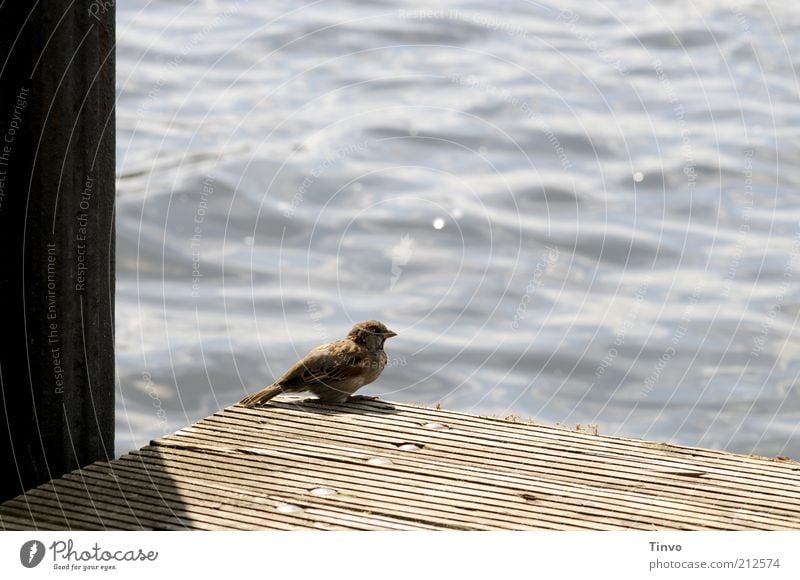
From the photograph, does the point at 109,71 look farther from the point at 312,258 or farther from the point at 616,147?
the point at 616,147

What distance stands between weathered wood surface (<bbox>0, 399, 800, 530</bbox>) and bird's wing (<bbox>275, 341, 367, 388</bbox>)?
229 millimetres

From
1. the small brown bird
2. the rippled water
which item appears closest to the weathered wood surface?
the small brown bird

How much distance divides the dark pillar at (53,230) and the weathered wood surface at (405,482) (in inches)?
9.3

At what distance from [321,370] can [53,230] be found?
1671 millimetres

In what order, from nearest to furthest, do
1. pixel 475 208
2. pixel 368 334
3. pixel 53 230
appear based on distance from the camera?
pixel 53 230 → pixel 368 334 → pixel 475 208

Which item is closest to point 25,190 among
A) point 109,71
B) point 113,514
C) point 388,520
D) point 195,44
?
point 109,71

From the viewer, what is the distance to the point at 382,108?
16.4 m

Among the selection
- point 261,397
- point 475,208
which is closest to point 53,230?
point 261,397

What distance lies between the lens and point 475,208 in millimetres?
14867

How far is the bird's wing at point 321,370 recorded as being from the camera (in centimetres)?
667

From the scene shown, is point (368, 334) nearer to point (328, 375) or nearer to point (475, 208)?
point (328, 375)

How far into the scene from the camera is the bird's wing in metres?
6.67

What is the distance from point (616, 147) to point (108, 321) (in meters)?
11.5

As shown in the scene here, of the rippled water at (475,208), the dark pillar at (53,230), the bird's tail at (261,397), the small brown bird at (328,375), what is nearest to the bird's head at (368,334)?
the small brown bird at (328,375)
